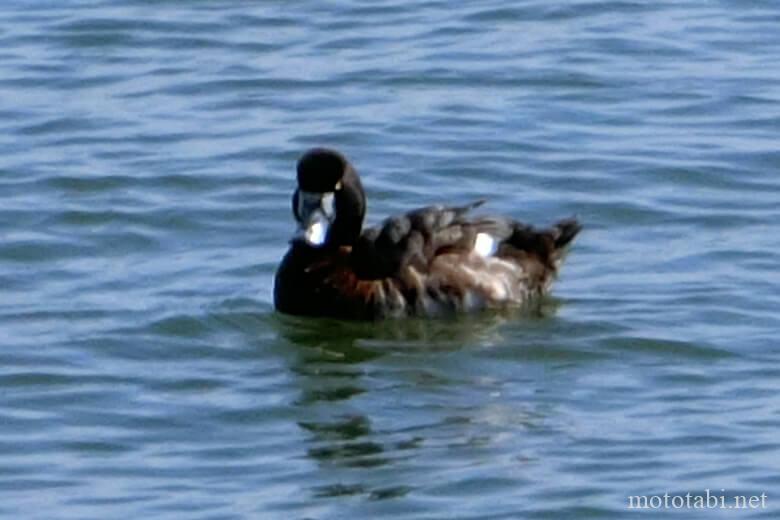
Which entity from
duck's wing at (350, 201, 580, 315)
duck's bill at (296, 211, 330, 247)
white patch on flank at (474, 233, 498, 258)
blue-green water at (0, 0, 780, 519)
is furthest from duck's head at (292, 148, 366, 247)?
white patch on flank at (474, 233, 498, 258)

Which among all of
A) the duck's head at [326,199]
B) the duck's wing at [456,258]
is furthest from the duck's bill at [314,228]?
the duck's wing at [456,258]

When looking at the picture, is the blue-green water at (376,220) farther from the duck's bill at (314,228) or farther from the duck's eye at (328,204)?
the duck's eye at (328,204)

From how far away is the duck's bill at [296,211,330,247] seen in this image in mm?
13953

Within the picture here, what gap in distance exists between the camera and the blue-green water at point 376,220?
11.3 metres

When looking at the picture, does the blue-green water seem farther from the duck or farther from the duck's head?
the duck's head

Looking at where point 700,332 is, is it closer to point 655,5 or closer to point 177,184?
point 177,184

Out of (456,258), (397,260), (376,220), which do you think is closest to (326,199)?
(397,260)

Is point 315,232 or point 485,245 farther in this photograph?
point 485,245

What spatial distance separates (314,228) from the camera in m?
14.0

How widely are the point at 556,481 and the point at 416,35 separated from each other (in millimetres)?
8626

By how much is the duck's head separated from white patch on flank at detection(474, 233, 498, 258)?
58cm

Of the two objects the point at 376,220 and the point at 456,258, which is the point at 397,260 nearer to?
the point at 456,258

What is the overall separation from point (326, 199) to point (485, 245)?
829 millimetres

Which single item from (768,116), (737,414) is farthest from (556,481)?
(768,116)
